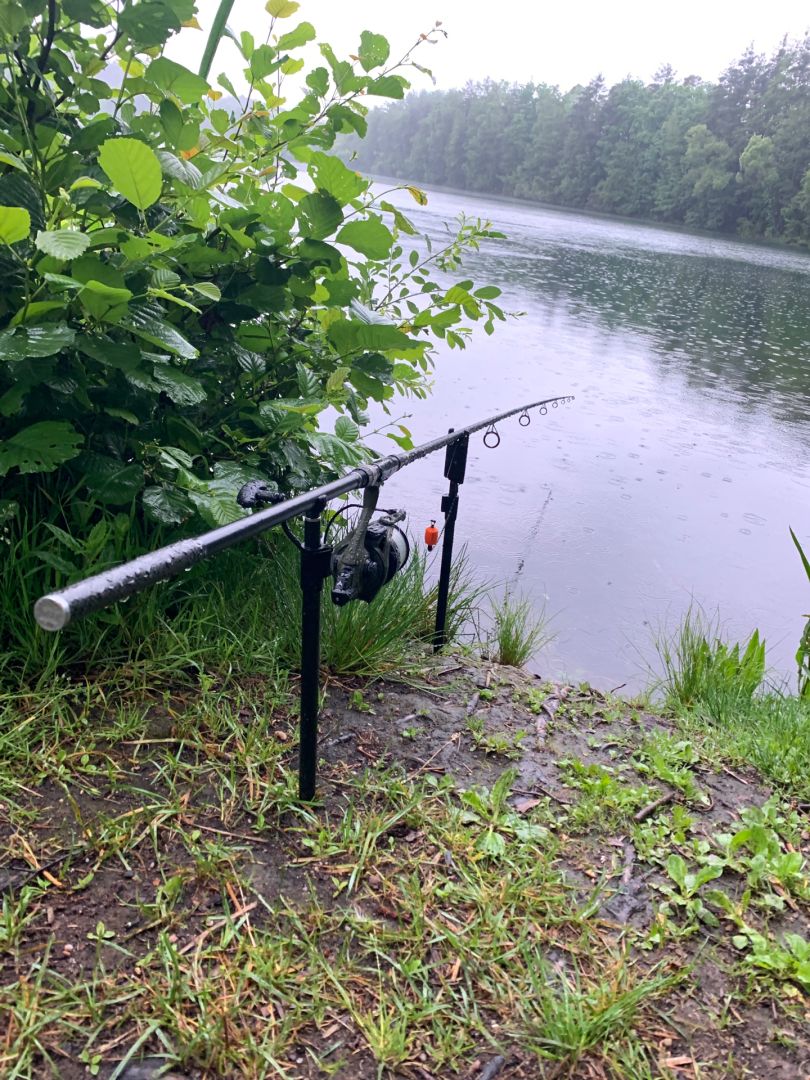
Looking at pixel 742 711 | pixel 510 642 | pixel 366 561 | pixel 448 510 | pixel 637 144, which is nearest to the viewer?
pixel 366 561

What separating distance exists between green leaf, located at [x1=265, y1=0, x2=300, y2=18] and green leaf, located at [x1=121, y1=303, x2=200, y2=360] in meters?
0.82

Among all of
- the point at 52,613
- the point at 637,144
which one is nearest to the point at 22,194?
the point at 52,613

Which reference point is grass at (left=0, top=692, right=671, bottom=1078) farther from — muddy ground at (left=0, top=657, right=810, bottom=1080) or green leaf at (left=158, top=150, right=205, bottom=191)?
green leaf at (left=158, top=150, right=205, bottom=191)

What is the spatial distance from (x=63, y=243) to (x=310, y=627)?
0.79 m

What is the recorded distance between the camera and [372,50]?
1911mm

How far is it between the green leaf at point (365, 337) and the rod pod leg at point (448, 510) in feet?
1.36

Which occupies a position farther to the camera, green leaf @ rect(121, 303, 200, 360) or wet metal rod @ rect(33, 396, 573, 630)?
green leaf @ rect(121, 303, 200, 360)

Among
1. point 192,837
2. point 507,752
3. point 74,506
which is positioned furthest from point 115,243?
point 507,752

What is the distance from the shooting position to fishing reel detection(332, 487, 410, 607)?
1.66 meters

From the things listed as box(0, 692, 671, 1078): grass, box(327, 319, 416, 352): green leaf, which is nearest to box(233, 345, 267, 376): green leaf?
box(327, 319, 416, 352): green leaf

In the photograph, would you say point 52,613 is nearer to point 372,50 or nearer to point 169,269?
point 169,269

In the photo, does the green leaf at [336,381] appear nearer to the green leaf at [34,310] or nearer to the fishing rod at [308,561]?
the fishing rod at [308,561]

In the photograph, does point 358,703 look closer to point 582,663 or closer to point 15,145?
point 15,145

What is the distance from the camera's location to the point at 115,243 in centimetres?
159
